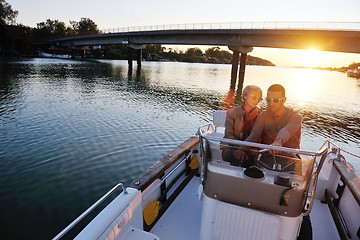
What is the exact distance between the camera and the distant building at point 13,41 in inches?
2525

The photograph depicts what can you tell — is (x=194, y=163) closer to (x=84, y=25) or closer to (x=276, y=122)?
(x=276, y=122)

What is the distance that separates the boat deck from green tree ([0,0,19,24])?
118436 millimetres

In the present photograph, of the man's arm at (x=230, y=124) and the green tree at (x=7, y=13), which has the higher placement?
the green tree at (x=7, y=13)

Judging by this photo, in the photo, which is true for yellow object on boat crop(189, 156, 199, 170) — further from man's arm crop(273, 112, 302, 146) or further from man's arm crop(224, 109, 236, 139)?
man's arm crop(273, 112, 302, 146)

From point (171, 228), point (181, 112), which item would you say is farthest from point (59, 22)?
point (171, 228)

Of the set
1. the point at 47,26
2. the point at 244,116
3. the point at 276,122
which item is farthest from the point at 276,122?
the point at 47,26

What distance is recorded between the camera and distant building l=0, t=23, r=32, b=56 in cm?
6412

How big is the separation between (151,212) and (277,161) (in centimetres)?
197

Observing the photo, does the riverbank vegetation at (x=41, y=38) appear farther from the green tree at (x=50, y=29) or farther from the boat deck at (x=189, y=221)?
the boat deck at (x=189, y=221)

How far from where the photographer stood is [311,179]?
7.66ft

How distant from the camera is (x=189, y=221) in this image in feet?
11.8

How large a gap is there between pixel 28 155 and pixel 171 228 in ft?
21.4

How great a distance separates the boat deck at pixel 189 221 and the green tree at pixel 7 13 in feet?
389

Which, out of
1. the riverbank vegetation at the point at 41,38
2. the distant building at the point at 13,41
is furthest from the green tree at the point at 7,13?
the distant building at the point at 13,41
